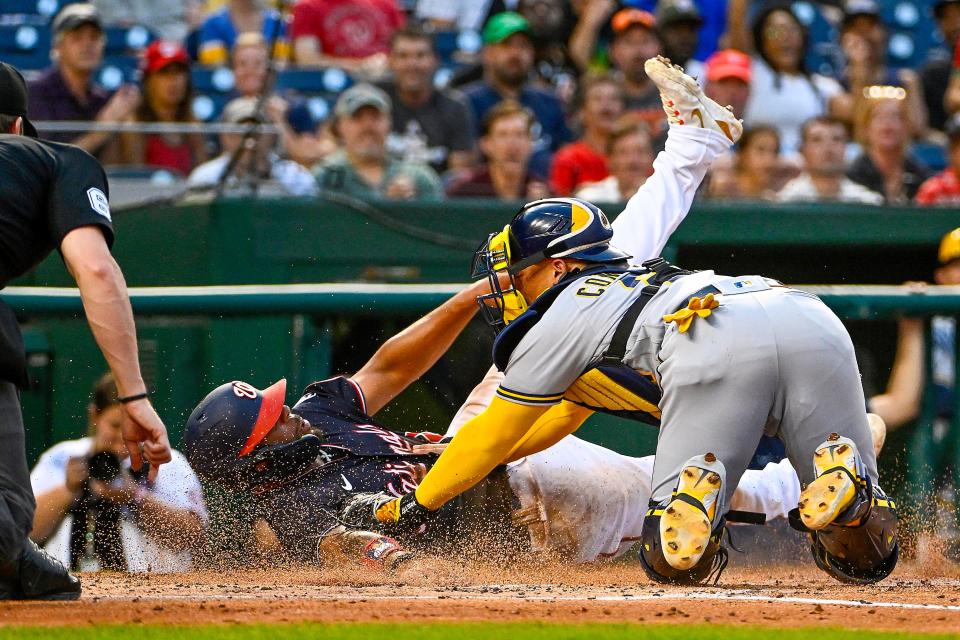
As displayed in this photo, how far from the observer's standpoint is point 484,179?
809cm

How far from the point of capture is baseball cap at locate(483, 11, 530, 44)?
30.7ft

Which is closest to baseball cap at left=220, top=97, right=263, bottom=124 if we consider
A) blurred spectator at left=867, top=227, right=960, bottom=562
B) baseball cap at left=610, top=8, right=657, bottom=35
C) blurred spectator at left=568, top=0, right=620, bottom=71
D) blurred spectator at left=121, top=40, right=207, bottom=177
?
blurred spectator at left=121, top=40, right=207, bottom=177

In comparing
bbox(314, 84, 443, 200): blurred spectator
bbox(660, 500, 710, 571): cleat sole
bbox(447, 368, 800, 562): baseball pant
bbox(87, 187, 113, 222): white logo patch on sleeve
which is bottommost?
bbox(447, 368, 800, 562): baseball pant

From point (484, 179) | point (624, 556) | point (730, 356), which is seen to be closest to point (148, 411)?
point (730, 356)

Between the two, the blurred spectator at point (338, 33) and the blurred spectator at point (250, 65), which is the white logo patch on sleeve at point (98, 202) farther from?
the blurred spectator at point (338, 33)

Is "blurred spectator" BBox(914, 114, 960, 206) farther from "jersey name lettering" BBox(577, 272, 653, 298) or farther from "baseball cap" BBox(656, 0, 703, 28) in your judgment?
"jersey name lettering" BBox(577, 272, 653, 298)

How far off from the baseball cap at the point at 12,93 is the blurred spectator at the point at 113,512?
1.83 metres

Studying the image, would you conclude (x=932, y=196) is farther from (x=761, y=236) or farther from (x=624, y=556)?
(x=624, y=556)

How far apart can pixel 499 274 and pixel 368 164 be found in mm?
3045

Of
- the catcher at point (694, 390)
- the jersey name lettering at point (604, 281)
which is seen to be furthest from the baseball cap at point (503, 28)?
the jersey name lettering at point (604, 281)

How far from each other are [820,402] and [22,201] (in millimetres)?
2376

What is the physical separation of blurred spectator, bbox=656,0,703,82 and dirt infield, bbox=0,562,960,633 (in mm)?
5365

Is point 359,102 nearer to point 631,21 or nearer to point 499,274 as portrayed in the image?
point 631,21

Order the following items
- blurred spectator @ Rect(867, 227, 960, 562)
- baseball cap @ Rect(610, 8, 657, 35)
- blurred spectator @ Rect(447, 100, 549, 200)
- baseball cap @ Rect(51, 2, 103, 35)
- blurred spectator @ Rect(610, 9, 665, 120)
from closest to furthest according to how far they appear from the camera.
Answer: blurred spectator @ Rect(867, 227, 960, 562) < blurred spectator @ Rect(447, 100, 549, 200) < baseball cap @ Rect(51, 2, 103, 35) < blurred spectator @ Rect(610, 9, 665, 120) < baseball cap @ Rect(610, 8, 657, 35)
